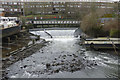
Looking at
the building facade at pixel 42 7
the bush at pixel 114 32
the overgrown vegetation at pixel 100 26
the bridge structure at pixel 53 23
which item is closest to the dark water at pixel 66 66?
the bush at pixel 114 32

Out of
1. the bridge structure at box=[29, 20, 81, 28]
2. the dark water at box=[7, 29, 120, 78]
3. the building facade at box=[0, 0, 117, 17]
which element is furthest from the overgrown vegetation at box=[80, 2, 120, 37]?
the building facade at box=[0, 0, 117, 17]

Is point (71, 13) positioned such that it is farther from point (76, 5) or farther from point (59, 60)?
point (59, 60)

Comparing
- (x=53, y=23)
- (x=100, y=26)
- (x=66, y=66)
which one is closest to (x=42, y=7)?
(x=53, y=23)

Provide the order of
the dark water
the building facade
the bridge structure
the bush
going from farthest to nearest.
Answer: the building facade, the bridge structure, the bush, the dark water

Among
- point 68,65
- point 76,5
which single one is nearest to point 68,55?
point 68,65

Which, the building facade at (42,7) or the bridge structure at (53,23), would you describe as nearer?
the bridge structure at (53,23)

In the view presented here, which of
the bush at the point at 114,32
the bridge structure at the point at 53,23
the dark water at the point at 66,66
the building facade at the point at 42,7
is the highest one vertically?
the building facade at the point at 42,7

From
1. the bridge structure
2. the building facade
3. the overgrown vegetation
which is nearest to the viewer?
the overgrown vegetation

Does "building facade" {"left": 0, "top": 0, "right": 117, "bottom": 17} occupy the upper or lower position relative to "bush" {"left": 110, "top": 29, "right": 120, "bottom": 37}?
upper

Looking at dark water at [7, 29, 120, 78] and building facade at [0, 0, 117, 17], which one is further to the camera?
building facade at [0, 0, 117, 17]

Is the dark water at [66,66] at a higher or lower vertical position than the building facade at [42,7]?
lower

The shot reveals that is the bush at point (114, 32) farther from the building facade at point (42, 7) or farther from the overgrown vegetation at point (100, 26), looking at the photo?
the building facade at point (42, 7)

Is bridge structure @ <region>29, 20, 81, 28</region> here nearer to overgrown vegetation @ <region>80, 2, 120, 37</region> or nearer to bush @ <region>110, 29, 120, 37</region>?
overgrown vegetation @ <region>80, 2, 120, 37</region>

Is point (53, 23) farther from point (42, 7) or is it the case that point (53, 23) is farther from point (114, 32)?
point (114, 32)
